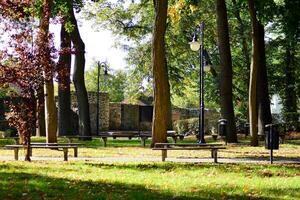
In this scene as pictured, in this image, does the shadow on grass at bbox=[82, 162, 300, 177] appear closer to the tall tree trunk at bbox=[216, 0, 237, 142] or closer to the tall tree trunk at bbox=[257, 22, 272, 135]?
the tall tree trunk at bbox=[216, 0, 237, 142]

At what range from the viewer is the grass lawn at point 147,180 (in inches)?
352

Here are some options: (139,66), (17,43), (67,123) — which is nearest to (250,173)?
(17,43)

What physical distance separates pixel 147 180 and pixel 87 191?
1.79 meters

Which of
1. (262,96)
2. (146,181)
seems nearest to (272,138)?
(146,181)

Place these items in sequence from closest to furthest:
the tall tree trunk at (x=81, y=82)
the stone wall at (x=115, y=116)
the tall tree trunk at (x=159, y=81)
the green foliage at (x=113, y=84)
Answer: the tall tree trunk at (x=159, y=81) < the tall tree trunk at (x=81, y=82) < the stone wall at (x=115, y=116) < the green foliage at (x=113, y=84)

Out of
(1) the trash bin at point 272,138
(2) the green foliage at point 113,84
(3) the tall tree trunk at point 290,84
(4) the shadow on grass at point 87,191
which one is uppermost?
(2) the green foliage at point 113,84

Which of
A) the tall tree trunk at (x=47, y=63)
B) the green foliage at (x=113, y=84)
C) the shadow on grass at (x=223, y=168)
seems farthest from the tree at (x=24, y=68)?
the green foliage at (x=113, y=84)

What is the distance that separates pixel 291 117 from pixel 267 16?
1606 cm

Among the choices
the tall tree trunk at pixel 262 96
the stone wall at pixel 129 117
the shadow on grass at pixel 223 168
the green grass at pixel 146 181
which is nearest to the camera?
the green grass at pixel 146 181

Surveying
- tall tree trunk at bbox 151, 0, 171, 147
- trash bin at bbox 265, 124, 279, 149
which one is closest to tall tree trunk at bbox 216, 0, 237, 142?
tall tree trunk at bbox 151, 0, 171, 147

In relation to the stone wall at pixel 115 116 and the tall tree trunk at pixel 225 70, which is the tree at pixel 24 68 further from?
the stone wall at pixel 115 116

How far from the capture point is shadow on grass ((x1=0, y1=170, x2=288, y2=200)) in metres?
8.66

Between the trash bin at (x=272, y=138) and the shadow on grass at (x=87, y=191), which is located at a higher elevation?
the trash bin at (x=272, y=138)

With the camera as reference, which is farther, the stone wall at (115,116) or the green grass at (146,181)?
the stone wall at (115,116)
